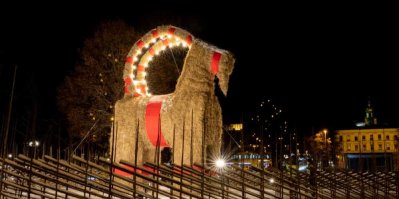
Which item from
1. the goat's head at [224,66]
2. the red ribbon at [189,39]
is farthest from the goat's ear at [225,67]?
the red ribbon at [189,39]

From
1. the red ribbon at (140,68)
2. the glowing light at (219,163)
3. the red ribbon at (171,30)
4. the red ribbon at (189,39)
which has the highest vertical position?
the red ribbon at (171,30)

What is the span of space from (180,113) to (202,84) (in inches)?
26.9

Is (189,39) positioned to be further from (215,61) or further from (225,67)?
(225,67)

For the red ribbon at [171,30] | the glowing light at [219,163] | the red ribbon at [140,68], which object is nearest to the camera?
the glowing light at [219,163]

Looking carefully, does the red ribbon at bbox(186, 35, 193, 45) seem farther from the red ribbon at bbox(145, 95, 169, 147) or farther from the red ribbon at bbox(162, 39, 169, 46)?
the red ribbon at bbox(145, 95, 169, 147)

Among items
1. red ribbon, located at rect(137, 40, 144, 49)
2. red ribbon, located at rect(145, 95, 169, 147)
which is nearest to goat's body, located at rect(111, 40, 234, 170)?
red ribbon, located at rect(145, 95, 169, 147)

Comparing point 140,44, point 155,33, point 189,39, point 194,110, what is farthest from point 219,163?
point 140,44

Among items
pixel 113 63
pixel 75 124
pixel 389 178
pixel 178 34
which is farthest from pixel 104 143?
pixel 389 178

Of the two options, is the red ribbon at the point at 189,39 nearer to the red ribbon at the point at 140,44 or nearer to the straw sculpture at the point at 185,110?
the straw sculpture at the point at 185,110

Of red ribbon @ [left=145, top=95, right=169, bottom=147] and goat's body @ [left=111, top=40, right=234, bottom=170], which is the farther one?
red ribbon @ [left=145, top=95, right=169, bottom=147]

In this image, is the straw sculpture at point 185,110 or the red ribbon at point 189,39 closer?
the straw sculpture at point 185,110

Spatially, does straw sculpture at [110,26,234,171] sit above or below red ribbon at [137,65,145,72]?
below

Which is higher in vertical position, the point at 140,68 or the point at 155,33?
the point at 155,33

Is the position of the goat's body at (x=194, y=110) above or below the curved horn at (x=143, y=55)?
below
